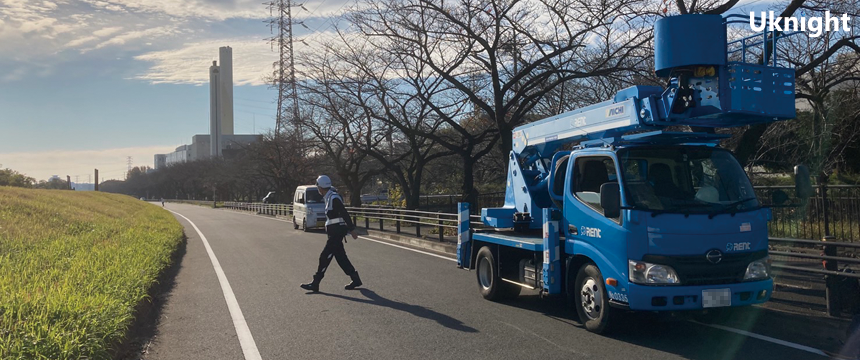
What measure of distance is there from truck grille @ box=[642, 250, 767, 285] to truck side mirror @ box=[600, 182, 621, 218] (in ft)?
1.79

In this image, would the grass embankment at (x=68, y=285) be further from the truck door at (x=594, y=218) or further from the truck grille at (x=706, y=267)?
the truck grille at (x=706, y=267)

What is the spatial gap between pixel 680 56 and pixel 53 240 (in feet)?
45.0

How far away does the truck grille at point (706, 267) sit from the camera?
20.0 feet

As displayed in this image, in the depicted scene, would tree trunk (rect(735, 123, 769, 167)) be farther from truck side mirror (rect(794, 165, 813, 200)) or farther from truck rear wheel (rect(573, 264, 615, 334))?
truck rear wheel (rect(573, 264, 615, 334))

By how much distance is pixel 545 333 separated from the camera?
6922 mm

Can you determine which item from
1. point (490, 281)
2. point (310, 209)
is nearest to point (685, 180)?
point (490, 281)

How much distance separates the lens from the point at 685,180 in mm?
6727

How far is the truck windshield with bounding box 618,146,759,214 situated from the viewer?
21.1 ft

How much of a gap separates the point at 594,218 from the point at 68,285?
6817 millimetres

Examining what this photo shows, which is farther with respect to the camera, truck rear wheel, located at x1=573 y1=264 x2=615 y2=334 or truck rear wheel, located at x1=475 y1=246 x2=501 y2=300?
truck rear wheel, located at x1=475 y1=246 x2=501 y2=300

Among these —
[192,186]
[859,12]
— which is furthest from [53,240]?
[192,186]

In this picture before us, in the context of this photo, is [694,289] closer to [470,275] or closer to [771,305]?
[771,305]

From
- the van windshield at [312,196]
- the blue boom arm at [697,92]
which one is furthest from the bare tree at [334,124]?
the blue boom arm at [697,92]

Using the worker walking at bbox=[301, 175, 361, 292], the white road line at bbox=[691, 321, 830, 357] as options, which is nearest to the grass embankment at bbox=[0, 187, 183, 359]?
the worker walking at bbox=[301, 175, 361, 292]
